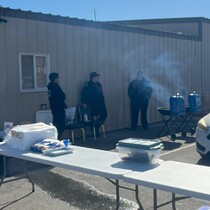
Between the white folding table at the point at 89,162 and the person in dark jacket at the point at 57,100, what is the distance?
197 inches

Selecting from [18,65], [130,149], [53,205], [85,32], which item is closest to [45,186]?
[53,205]

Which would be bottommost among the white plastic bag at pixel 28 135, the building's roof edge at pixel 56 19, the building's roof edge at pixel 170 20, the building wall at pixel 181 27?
the white plastic bag at pixel 28 135

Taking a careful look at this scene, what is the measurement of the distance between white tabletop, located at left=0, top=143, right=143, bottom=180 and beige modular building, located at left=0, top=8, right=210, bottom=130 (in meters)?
5.05

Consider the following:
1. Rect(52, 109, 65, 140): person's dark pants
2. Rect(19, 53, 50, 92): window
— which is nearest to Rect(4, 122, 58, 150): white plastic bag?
Rect(52, 109, 65, 140): person's dark pants

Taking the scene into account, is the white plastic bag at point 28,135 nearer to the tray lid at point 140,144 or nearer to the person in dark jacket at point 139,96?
the tray lid at point 140,144

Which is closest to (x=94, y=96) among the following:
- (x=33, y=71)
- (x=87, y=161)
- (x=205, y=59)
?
(x=33, y=71)

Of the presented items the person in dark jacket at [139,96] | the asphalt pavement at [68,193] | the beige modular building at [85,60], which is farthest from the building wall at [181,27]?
the asphalt pavement at [68,193]

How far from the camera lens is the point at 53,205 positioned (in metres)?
5.46

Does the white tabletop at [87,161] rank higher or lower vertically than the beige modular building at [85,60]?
lower

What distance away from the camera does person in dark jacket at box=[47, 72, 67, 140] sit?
9.78 meters

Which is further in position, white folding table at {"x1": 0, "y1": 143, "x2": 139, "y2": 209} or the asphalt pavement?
the asphalt pavement

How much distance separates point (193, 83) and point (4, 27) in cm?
921

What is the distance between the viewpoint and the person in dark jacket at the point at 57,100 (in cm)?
978

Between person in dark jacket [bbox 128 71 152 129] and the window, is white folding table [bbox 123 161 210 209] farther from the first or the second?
person in dark jacket [bbox 128 71 152 129]
